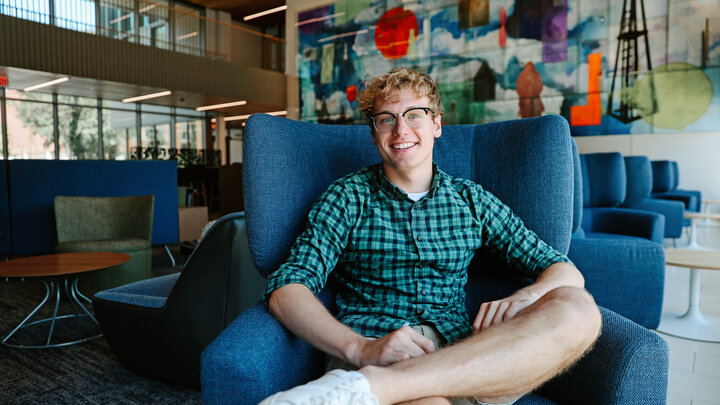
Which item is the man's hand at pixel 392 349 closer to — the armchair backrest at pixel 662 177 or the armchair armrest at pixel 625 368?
the armchair armrest at pixel 625 368

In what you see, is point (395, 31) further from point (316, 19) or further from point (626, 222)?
point (626, 222)

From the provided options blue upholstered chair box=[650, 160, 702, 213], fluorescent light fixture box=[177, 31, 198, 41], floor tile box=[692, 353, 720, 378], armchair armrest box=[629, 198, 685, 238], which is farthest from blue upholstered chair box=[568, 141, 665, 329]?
fluorescent light fixture box=[177, 31, 198, 41]

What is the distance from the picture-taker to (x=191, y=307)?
6.39ft

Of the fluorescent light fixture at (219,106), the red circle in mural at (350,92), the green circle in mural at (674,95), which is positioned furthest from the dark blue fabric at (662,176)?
the fluorescent light fixture at (219,106)

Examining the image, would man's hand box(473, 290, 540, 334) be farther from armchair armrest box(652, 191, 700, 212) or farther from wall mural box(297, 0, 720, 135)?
armchair armrest box(652, 191, 700, 212)

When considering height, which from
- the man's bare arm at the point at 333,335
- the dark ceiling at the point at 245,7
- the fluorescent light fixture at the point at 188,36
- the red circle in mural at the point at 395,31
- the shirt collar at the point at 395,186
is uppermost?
the dark ceiling at the point at 245,7

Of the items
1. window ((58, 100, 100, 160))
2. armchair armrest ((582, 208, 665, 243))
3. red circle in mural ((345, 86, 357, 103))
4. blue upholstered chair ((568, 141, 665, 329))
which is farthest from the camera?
red circle in mural ((345, 86, 357, 103))

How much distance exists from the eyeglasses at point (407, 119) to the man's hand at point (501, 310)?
0.61 m

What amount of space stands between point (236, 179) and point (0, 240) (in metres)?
3.46

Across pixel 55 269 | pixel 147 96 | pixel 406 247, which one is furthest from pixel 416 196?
pixel 147 96

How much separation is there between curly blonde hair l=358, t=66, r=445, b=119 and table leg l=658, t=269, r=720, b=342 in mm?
2364

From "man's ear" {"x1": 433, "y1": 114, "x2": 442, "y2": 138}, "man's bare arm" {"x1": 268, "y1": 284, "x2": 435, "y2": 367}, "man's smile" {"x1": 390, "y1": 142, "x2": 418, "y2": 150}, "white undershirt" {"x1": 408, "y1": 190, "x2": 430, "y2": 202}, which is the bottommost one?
"man's bare arm" {"x1": 268, "y1": 284, "x2": 435, "y2": 367}

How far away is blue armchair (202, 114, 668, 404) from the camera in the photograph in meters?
1.02

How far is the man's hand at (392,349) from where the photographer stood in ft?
3.35
